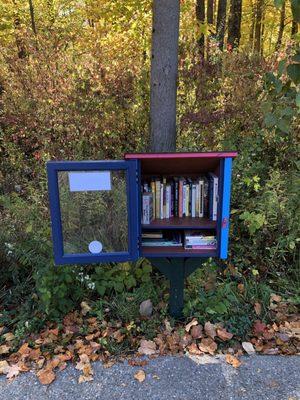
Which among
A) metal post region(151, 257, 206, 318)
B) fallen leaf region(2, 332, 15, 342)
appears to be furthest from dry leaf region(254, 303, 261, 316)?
fallen leaf region(2, 332, 15, 342)

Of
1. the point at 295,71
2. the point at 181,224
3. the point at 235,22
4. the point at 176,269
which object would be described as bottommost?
the point at 176,269

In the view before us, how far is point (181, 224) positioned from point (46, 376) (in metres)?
1.41

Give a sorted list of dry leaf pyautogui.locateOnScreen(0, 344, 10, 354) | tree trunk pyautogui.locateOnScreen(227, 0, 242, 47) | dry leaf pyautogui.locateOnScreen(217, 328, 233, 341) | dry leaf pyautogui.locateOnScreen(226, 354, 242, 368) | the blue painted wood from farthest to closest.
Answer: tree trunk pyautogui.locateOnScreen(227, 0, 242, 47), dry leaf pyautogui.locateOnScreen(217, 328, 233, 341), dry leaf pyautogui.locateOnScreen(0, 344, 10, 354), dry leaf pyautogui.locateOnScreen(226, 354, 242, 368), the blue painted wood

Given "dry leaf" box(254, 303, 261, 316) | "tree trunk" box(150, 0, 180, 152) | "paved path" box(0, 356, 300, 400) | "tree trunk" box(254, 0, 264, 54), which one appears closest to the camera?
"paved path" box(0, 356, 300, 400)

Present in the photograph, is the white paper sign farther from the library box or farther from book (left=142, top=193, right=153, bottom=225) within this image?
book (left=142, top=193, right=153, bottom=225)

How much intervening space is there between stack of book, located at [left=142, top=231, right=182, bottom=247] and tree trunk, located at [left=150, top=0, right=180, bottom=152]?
3.63 ft

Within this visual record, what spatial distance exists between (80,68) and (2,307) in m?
2.95

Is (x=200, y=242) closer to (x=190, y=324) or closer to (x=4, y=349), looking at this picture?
(x=190, y=324)

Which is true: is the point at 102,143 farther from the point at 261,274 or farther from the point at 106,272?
the point at 261,274

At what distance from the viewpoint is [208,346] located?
281 centimetres

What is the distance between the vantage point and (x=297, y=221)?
141 inches

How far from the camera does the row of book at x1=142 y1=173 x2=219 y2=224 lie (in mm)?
2725

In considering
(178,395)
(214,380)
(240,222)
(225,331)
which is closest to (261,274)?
(240,222)

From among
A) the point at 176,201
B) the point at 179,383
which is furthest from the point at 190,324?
the point at 176,201
